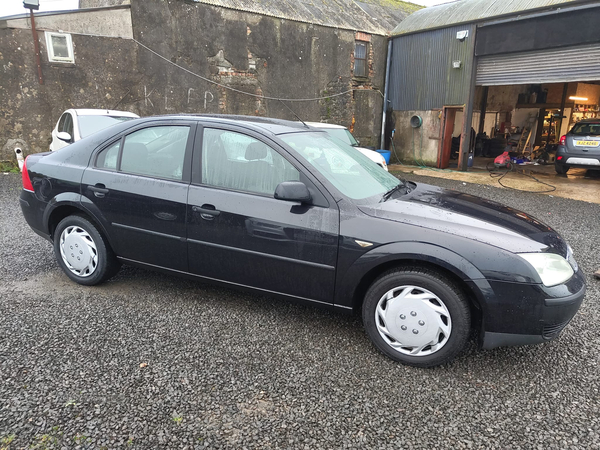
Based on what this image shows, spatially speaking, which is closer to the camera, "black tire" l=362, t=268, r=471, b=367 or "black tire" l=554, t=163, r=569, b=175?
"black tire" l=362, t=268, r=471, b=367

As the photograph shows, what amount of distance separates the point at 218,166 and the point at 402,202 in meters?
1.42

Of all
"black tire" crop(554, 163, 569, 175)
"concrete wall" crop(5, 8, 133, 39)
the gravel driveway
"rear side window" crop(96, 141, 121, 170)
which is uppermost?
"concrete wall" crop(5, 8, 133, 39)

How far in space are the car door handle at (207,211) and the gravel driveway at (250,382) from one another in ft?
2.71

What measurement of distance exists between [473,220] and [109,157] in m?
2.99

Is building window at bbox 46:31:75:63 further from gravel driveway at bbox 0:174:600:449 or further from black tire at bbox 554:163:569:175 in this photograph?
black tire at bbox 554:163:569:175

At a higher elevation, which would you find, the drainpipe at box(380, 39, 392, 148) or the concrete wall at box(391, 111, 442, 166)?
the drainpipe at box(380, 39, 392, 148)

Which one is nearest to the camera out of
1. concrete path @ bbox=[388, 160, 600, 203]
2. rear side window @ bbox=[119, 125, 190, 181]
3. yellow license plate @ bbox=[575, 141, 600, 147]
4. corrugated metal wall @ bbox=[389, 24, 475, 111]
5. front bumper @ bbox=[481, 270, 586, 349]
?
front bumper @ bbox=[481, 270, 586, 349]

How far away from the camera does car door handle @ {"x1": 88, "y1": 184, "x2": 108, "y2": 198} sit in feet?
11.2

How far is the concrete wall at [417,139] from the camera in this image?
44.5 ft

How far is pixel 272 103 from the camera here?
12805 millimetres

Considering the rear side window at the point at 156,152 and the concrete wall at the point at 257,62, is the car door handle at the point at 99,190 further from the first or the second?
the concrete wall at the point at 257,62

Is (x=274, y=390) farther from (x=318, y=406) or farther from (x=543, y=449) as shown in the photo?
(x=543, y=449)

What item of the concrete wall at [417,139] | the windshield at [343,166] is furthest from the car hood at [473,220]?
the concrete wall at [417,139]

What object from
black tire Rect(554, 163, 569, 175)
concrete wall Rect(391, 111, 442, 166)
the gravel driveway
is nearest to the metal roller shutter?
concrete wall Rect(391, 111, 442, 166)
